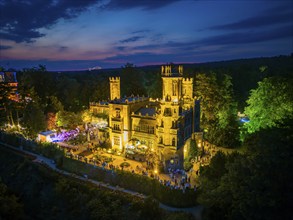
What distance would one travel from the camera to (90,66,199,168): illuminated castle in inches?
1176

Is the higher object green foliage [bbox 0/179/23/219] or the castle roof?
the castle roof

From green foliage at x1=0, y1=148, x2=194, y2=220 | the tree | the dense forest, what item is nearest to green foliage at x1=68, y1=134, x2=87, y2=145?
the dense forest

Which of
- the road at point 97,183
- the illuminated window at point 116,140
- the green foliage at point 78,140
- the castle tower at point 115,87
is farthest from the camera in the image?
the castle tower at point 115,87

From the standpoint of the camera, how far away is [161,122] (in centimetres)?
3059

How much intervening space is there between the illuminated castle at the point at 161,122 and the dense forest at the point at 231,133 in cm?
737

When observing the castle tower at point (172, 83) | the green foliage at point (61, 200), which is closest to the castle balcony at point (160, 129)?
the castle tower at point (172, 83)

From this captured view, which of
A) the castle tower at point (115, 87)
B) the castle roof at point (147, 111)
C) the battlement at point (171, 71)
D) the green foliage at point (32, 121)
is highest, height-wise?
the battlement at point (171, 71)

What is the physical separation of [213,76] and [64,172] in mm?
31229

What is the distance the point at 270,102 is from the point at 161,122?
1566 cm

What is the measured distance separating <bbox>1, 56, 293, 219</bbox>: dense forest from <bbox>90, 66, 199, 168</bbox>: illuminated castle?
7367 millimetres

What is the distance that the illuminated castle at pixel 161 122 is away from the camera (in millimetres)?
29875

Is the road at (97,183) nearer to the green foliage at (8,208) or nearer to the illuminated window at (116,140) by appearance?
the green foliage at (8,208)

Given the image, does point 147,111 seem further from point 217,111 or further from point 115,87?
point 217,111

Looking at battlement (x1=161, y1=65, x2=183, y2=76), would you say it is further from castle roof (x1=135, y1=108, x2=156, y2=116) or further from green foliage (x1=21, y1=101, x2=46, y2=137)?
green foliage (x1=21, y1=101, x2=46, y2=137)
